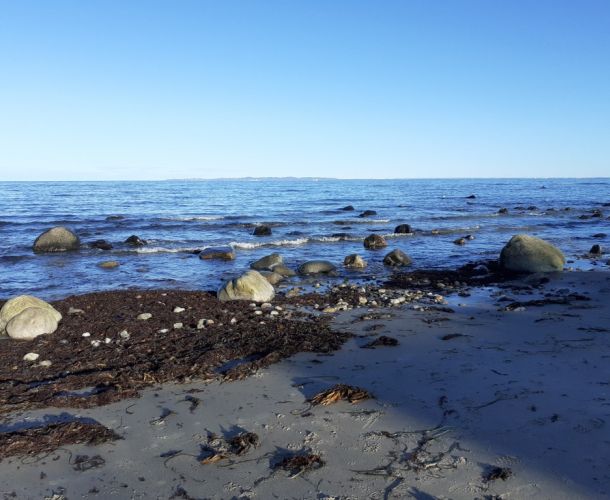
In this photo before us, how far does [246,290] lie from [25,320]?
12.6 ft

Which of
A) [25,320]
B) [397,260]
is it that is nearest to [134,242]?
[397,260]

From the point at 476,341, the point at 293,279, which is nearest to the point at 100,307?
the point at 293,279

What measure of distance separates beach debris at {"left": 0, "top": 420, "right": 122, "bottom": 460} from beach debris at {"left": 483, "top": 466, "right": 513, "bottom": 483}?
9.76ft

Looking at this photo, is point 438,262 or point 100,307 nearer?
point 100,307

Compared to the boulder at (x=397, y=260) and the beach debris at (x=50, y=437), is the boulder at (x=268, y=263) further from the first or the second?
the beach debris at (x=50, y=437)

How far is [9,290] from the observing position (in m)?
11.7

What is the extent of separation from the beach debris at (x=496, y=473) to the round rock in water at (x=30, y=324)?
21.3ft

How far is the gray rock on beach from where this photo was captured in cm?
725

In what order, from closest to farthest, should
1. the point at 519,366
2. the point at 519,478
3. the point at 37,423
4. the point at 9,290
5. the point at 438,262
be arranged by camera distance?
the point at 519,478 < the point at 37,423 < the point at 519,366 < the point at 9,290 < the point at 438,262

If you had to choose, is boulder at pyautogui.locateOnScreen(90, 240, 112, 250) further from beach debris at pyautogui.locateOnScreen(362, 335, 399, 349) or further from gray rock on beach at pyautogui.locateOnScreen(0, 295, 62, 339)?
beach debris at pyautogui.locateOnScreen(362, 335, 399, 349)

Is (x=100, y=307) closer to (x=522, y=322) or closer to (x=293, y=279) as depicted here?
(x=293, y=279)

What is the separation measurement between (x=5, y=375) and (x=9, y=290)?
6846 mm

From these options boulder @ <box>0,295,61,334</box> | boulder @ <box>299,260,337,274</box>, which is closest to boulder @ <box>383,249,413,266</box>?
boulder @ <box>299,260,337,274</box>

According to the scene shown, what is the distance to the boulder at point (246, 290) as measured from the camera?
969cm
